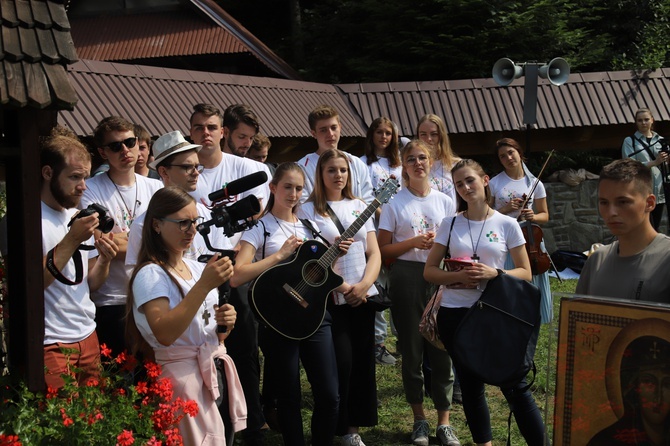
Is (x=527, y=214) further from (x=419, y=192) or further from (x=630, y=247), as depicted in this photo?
(x=630, y=247)

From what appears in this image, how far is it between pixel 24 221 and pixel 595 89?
1198cm

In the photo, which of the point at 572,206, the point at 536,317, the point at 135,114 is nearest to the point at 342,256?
the point at 536,317

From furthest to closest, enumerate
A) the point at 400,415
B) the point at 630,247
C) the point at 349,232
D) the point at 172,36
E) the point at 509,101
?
1. the point at 172,36
2. the point at 509,101
3. the point at 400,415
4. the point at 349,232
5. the point at 630,247

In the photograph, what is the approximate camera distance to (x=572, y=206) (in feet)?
51.7

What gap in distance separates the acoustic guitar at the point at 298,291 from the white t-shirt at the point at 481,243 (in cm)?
72

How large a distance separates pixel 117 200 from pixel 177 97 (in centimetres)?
578

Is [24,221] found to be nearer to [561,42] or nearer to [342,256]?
[342,256]

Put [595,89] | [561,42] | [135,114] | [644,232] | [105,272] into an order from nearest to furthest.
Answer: [644,232], [105,272], [135,114], [595,89], [561,42]

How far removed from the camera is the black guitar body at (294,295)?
17.4 ft

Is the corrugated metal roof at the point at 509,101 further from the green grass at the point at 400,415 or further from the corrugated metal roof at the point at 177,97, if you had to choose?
the green grass at the point at 400,415

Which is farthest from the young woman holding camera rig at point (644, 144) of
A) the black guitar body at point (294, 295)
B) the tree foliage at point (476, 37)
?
the black guitar body at point (294, 295)

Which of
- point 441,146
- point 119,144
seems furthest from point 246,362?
point 441,146

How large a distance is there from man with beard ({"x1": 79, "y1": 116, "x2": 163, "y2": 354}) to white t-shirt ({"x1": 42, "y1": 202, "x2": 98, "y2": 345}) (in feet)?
1.79

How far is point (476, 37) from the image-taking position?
56.4 feet
